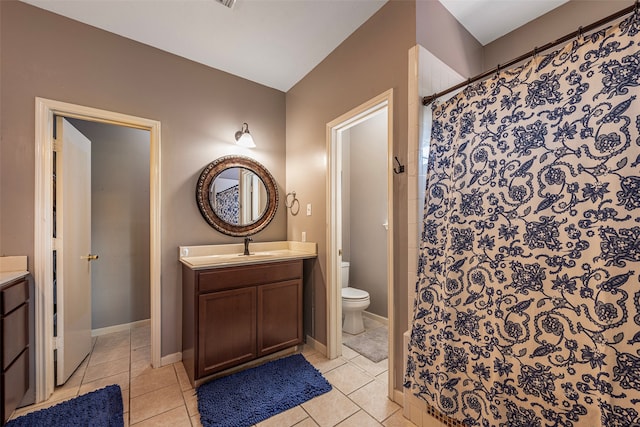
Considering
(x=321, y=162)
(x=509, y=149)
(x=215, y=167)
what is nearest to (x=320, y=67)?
(x=321, y=162)

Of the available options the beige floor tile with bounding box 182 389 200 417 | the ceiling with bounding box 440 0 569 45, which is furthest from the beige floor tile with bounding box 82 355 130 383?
the ceiling with bounding box 440 0 569 45

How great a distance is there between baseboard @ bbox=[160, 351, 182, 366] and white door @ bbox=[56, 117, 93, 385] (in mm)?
620

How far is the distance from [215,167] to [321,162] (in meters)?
1.00

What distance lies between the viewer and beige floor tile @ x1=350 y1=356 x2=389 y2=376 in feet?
6.70

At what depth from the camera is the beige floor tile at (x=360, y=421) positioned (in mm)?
1497

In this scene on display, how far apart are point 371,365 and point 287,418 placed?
33.7 inches

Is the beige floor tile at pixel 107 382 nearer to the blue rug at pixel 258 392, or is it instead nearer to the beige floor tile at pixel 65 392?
the beige floor tile at pixel 65 392

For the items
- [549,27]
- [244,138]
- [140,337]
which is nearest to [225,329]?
[140,337]

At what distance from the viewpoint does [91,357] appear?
225 centimetres

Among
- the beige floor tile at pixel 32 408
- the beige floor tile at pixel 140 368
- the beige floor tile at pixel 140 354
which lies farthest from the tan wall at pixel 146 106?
the beige floor tile at pixel 32 408

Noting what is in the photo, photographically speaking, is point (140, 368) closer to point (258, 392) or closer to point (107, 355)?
point (107, 355)

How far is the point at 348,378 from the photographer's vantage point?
6.40 ft

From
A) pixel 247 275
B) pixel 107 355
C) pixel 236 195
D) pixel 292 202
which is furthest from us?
pixel 292 202

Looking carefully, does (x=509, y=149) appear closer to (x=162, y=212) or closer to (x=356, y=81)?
(x=356, y=81)
